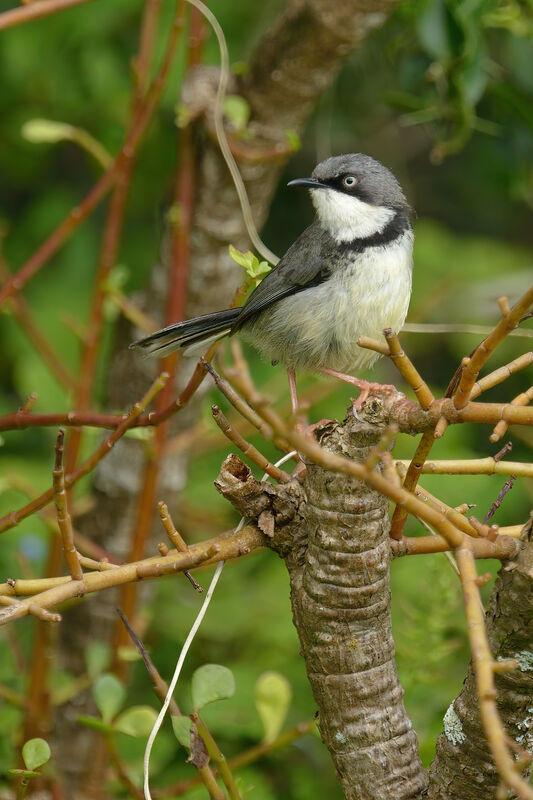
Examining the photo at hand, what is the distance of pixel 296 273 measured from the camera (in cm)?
311

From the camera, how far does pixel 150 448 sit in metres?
3.21

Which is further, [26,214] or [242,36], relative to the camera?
[26,214]

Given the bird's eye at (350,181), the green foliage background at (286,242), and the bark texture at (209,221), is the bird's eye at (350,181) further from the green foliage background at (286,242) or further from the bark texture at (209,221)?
the green foliage background at (286,242)

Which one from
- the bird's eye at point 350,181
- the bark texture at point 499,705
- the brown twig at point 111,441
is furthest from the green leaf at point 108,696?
the bird's eye at point 350,181

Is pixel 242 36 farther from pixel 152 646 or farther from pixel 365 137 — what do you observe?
pixel 152 646

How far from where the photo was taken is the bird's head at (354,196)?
318cm

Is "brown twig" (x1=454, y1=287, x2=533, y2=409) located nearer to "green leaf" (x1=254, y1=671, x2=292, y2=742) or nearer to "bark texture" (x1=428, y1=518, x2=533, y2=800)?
"bark texture" (x1=428, y1=518, x2=533, y2=800)

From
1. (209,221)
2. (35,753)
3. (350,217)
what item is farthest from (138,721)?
(209,221)

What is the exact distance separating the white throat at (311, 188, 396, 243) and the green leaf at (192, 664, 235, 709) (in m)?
1.61

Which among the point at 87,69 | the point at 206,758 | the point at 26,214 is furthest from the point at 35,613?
the point at 26,214

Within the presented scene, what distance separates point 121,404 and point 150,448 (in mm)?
837

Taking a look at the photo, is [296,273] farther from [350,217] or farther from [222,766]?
[222,766]

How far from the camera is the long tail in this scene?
3.05 m

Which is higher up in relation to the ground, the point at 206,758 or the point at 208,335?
the point at 208,335
